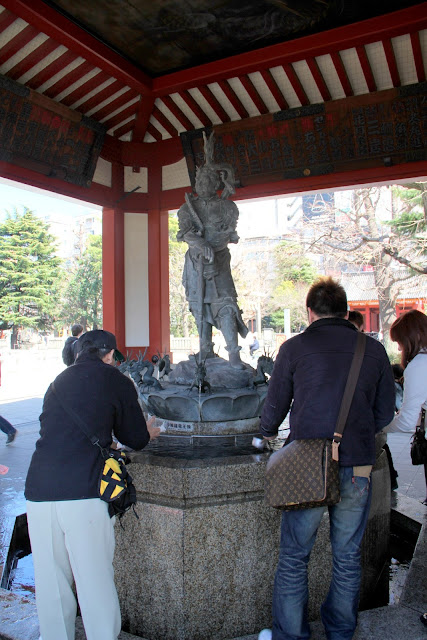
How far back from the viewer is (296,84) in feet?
23.5

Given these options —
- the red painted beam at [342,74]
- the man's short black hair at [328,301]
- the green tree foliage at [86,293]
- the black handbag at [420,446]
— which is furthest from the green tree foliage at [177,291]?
the man's short black hair at [328,301]

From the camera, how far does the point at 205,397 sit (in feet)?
10.5

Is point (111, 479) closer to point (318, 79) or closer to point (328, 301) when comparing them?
point (328, 301)

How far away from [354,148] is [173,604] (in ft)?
22.1

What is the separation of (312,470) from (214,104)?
722 cm

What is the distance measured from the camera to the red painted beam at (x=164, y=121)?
840 centimetres

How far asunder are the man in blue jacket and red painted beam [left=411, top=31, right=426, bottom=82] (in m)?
5.71

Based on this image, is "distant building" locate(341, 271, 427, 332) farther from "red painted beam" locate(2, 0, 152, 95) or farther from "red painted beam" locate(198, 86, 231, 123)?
"red painted beam" locate(2, 0, 152, 95)

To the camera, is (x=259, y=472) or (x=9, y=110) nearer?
(x=259, y=472)

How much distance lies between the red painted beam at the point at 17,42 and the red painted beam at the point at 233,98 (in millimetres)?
2691

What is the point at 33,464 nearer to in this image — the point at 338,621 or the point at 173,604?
the point at 173,604

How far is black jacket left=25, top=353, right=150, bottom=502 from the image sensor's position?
1822 mm

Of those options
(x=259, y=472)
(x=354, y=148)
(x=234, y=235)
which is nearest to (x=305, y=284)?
(x=354, y=148)

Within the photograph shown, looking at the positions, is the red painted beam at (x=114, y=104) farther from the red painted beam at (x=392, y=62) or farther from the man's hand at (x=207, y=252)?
the man's hand at (x=207, y=252)
